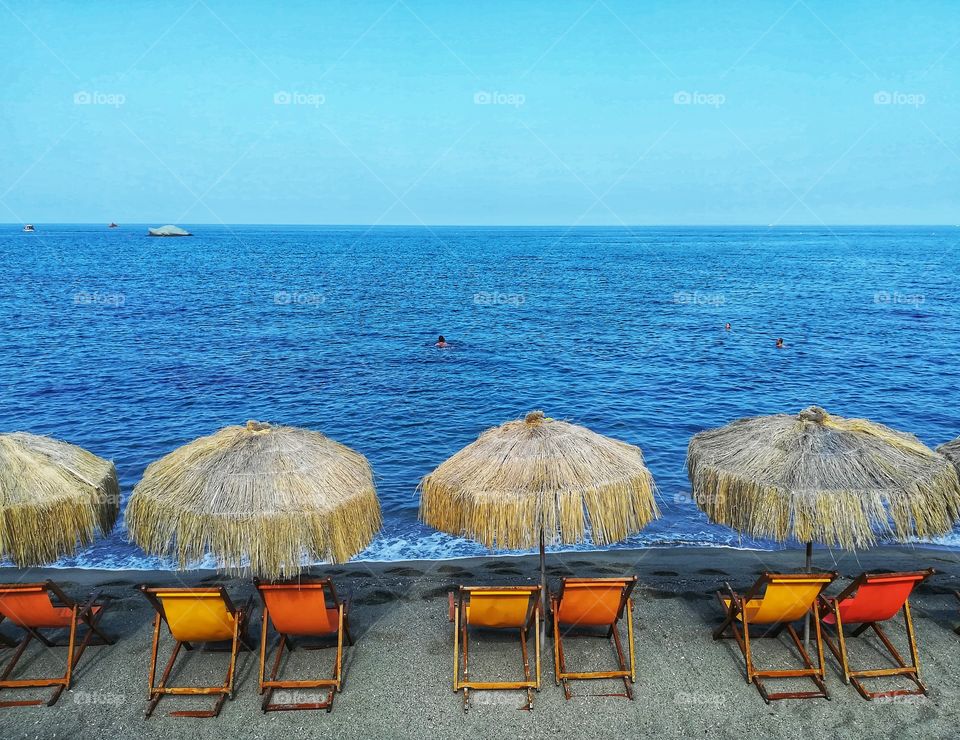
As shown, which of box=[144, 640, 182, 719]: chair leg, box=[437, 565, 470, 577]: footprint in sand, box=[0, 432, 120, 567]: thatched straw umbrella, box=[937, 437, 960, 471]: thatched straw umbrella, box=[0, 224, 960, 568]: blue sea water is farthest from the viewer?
box=[0, 224, 960, 568]: blue sea water

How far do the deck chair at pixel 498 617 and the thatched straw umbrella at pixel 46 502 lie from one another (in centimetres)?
426

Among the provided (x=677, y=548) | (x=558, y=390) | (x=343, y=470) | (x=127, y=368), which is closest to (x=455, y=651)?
(x=343, y=470)

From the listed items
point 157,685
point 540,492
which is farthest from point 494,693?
point 157,685

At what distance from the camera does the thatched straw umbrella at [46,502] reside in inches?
281

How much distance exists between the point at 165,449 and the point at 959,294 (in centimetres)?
6301

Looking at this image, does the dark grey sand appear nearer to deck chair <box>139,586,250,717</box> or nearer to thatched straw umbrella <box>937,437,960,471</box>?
deck chair <box>139,586,250,717</box>

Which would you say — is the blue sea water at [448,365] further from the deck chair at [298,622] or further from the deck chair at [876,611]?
the deck chair at [876,611]

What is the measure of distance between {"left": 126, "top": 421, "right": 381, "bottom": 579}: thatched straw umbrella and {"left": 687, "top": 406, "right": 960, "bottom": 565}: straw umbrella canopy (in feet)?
13.5

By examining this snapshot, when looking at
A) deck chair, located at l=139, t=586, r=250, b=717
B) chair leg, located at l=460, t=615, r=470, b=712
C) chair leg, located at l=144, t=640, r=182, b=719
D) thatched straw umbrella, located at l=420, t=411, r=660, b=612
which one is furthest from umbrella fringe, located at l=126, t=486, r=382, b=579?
chair leg, located at l=460, t=615, r=470, b=712

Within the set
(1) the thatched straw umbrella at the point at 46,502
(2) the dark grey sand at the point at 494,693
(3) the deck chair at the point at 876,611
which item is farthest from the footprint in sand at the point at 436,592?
(3) the deck chair at the point at 876,611

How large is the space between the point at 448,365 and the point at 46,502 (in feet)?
80.7

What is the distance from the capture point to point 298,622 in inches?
286

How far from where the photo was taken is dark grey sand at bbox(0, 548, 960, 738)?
662 cm

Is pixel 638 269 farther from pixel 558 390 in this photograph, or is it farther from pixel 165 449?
pixel 165 449
